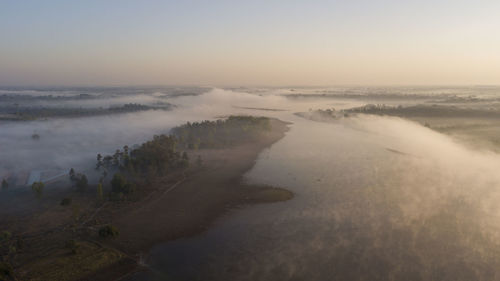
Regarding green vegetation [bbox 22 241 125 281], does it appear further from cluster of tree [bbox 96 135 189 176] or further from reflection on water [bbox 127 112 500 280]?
cluster of tree [bbox 96 135 189 176]

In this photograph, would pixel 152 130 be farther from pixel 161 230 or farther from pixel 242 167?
pixel 161 230

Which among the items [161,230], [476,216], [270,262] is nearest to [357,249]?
[270,262]

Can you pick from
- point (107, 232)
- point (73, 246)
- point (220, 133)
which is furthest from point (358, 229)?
point (220, 133)

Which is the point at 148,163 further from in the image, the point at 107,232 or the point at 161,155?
the point at 107,232

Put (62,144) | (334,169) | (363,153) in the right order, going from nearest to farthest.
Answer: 1. (334,169)
2. (363,153)
3. (62,144)

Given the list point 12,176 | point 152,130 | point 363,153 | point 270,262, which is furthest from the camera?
point 152,130

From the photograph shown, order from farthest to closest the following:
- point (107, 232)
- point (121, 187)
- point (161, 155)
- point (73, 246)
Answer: point (161, 155), point (121, 187), point (107, 232), point (73, 246)

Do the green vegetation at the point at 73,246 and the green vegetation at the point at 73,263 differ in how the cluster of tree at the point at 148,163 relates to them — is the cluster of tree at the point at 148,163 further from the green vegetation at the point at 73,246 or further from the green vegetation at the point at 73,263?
the green vegetation at the point at 73,263

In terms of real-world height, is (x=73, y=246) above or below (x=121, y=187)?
below
